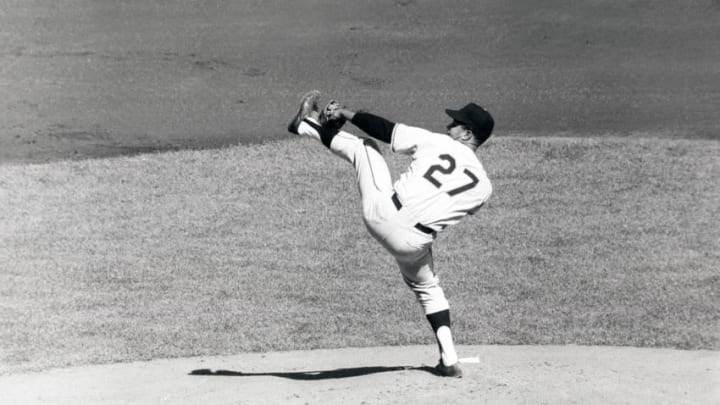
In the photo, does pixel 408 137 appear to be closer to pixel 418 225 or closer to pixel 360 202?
pixel 418 225

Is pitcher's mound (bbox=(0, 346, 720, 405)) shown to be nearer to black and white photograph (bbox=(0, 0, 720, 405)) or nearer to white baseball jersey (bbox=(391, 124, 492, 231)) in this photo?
black and white photograph (bbox=(0, 0, 720, 405))

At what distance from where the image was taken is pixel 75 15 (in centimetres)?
1527

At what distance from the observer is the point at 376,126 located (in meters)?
5.41

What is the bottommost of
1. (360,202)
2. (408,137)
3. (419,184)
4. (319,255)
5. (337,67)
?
(319,255)

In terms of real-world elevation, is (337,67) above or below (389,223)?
above

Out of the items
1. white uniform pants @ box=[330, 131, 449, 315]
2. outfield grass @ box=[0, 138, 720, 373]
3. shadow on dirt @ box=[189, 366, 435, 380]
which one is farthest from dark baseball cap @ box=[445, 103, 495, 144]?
outfield grass @ box=[0, 138, 720, 373]

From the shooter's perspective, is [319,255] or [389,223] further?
[319,255]

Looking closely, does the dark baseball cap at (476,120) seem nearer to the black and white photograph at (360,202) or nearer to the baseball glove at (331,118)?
the black and white photograph at (360,202)

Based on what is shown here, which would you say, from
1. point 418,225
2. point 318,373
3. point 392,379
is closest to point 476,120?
point 418,225

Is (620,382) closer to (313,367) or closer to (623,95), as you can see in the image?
(313,367)

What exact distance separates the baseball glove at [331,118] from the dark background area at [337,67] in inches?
264

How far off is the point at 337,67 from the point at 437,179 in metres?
8.80

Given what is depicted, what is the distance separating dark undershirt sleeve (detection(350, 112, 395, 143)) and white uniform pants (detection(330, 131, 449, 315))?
18 cm

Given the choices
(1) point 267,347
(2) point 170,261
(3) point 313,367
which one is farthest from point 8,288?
(3) point 313,367
